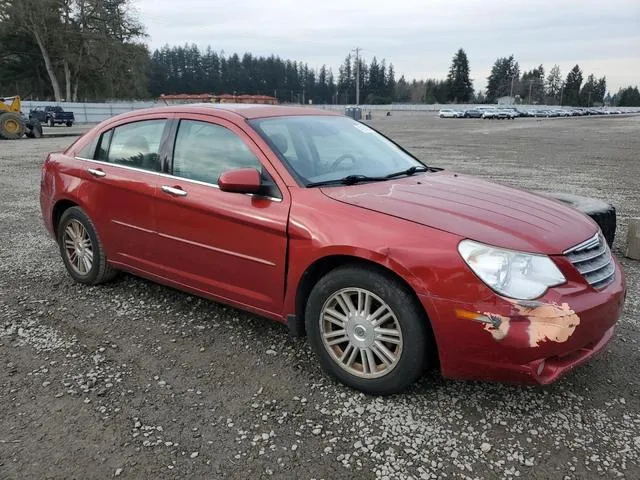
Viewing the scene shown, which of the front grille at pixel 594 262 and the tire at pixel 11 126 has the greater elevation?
the front grille at pixel 594 262

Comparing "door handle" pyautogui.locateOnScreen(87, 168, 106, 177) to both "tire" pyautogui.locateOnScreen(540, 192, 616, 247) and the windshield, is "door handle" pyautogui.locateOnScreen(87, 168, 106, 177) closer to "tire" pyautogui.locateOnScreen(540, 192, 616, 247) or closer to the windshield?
the windshield

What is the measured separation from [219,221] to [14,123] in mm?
26546

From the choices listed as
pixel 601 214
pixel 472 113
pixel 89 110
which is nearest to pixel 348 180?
pixel 601 214

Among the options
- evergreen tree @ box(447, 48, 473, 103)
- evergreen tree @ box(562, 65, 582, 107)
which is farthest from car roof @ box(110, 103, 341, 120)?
evergreen tree @ box(562, 65, 582, 107)

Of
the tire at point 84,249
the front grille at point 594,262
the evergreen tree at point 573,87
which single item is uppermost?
the evergreen tree at point 573,87

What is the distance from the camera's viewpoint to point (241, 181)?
3.26m

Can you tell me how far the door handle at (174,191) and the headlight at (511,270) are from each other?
2.00 m

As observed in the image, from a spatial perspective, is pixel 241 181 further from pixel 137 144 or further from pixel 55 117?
pixel 55 117

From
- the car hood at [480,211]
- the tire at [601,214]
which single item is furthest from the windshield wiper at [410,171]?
the tire at [601,214]

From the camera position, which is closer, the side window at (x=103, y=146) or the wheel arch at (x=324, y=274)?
the wheel arch at (x=324, y=274)

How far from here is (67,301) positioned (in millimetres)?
4527

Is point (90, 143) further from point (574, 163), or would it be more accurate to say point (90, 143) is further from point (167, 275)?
point (574, 163)

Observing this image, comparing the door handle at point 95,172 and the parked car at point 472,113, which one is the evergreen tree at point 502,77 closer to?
the parked car at point 472,113

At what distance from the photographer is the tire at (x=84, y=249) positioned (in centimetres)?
459
